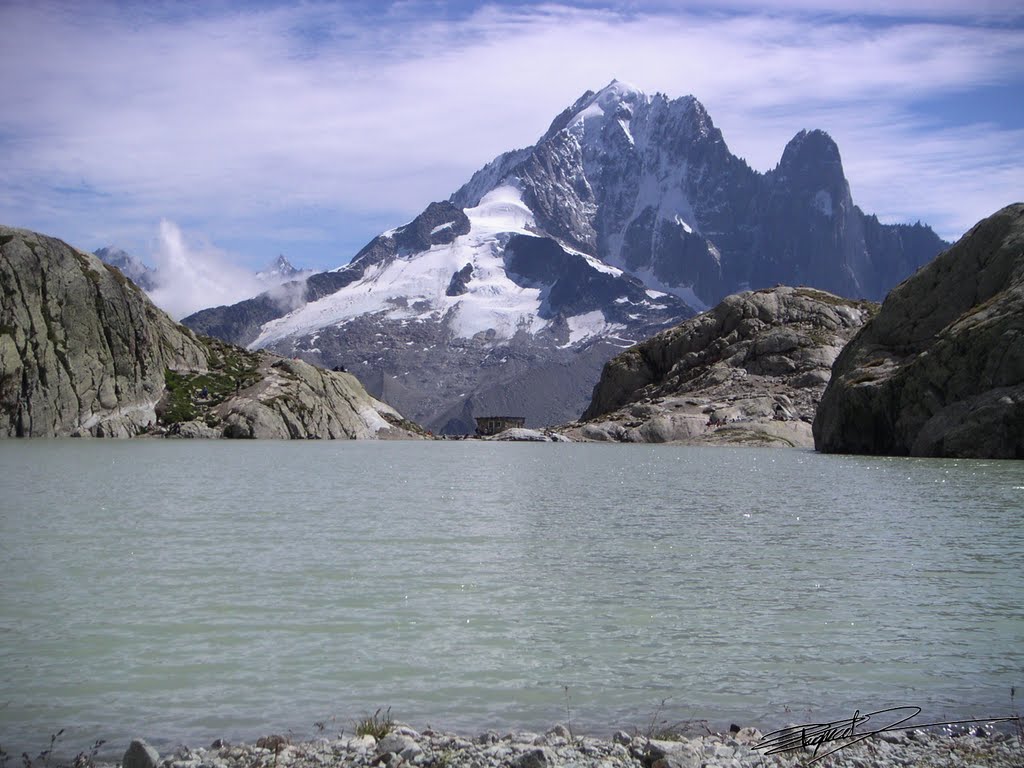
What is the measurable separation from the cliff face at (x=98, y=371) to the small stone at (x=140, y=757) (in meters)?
152

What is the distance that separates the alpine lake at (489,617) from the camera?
58.3 ft

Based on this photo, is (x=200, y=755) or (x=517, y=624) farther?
(x=517, y=624)

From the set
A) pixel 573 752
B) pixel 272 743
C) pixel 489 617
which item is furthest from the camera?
pixel 489 617

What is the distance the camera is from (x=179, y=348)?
630ft

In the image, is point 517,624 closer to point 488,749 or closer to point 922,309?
point 488,749

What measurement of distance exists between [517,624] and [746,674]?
19.7 feet

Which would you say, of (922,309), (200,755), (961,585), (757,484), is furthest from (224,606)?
(922,309)

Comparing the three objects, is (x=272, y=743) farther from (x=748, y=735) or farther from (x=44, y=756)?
(x=748, y=735)

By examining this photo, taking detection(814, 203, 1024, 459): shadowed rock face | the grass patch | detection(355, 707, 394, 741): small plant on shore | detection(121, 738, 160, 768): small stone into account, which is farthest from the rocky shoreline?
the grass patch

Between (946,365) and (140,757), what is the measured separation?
331 feet

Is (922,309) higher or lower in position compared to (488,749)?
higher

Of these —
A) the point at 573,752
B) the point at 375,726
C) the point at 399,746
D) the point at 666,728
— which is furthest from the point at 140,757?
the point at 666,728

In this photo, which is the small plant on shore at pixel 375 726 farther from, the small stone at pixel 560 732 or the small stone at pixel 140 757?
the small stone at pixel 140 757

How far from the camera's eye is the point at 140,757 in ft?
45.4
